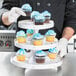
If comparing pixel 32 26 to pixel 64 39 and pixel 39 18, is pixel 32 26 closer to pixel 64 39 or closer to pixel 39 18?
pixel 39 18

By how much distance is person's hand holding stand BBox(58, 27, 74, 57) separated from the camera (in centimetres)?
152

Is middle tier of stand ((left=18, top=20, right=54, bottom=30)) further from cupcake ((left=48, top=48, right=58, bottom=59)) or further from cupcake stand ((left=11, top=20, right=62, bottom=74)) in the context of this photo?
cupcake ((left=48, top=48, right=58, bottom=59))

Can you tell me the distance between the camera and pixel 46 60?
1.46 m

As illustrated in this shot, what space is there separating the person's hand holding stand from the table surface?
7.1 inches

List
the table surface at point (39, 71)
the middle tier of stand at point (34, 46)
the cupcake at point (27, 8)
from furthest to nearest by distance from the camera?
1. the table surface at point (39, 71)
2. the cupcake at point (27, 8)
3. the middle tier of stand at point (34, 46)

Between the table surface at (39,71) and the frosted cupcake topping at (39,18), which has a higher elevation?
the frosted cupcake topping at (39,18)

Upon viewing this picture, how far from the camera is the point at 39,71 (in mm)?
1703

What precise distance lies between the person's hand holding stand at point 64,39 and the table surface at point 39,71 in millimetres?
179

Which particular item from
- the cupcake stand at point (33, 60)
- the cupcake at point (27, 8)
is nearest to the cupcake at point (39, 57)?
the cupcake stand at point (33, 60)

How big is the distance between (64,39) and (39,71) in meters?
0.30

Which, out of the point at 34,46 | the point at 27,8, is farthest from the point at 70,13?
the point at 34,46

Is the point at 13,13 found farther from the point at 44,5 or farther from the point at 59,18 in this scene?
the point at 59,18

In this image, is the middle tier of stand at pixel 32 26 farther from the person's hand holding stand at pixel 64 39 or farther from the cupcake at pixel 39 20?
the person's hand holding stand at pixel 64 39

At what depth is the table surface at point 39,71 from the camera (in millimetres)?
→ 1683
